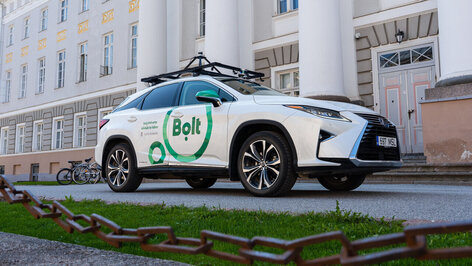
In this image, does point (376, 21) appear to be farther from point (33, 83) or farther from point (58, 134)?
point (33, 83)

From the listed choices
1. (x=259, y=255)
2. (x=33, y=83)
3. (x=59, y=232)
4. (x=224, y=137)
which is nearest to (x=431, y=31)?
Answer: (x=224, y=137)

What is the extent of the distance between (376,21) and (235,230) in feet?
41.1

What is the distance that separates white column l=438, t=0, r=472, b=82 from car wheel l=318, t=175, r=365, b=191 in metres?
5.03

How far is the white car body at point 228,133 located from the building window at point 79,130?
61.1 feet

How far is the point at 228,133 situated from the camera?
6.03 m

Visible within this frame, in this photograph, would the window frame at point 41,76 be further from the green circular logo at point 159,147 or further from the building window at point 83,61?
the green circular logo at point 159,147

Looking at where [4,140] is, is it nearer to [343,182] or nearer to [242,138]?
[242,138]

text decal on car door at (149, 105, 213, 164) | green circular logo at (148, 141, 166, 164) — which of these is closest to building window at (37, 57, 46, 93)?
green circular logo at (148, 141, 166, 164)

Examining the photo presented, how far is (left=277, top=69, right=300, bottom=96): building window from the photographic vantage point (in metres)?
16.0

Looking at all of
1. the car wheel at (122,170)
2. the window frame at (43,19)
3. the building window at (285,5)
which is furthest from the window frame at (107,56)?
the car wheel at (122,170)

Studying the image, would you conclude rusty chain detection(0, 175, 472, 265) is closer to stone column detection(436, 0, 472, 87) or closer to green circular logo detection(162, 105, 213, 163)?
green circular logo detection(162, 105, 213, 163)

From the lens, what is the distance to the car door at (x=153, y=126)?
22.7 feet

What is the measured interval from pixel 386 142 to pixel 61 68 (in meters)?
26.2

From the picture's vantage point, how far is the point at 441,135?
32.0 feet
